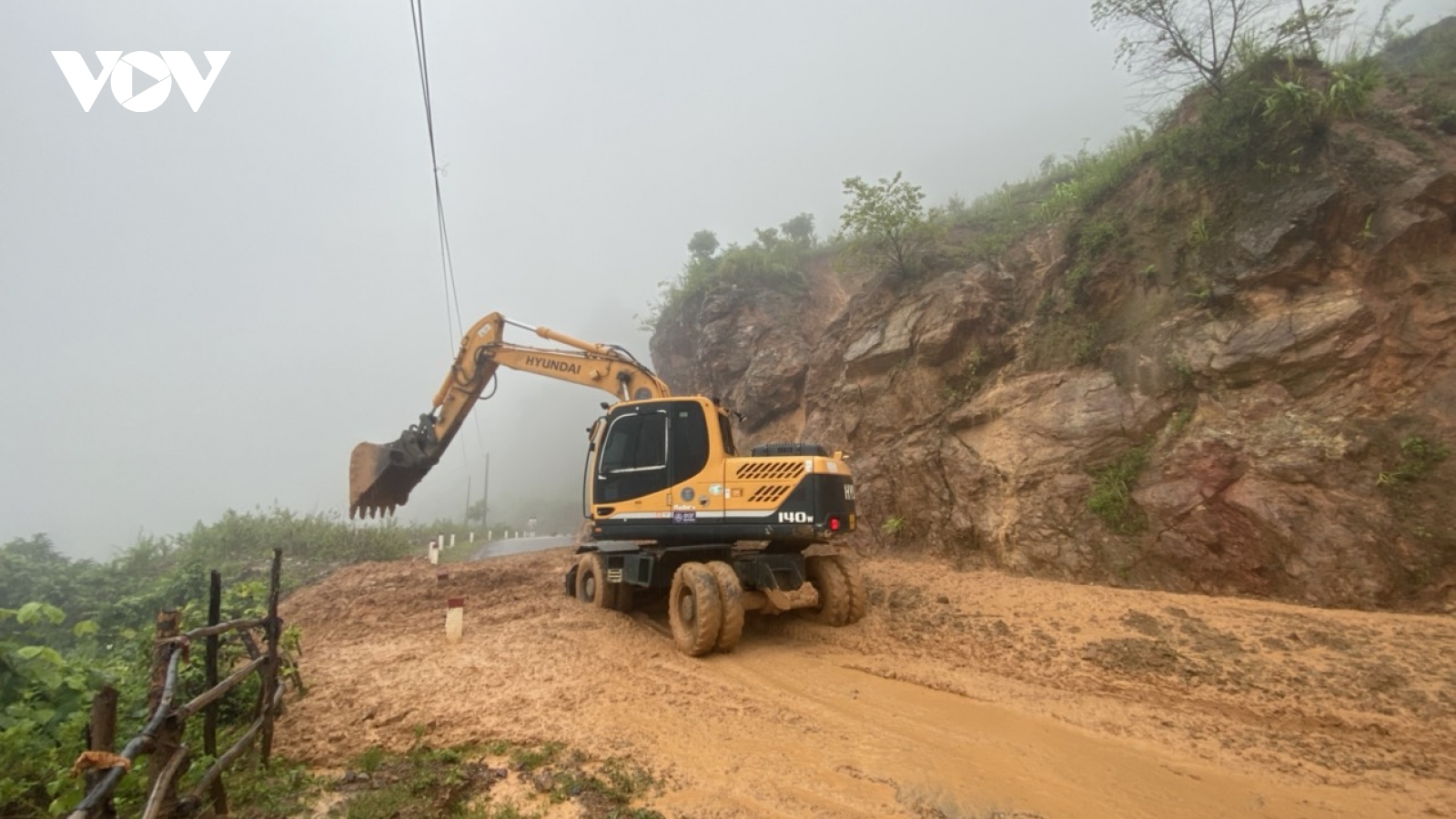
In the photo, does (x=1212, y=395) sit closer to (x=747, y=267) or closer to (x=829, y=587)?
(x=829, y=587)

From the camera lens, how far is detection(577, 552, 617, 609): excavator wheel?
9.80m

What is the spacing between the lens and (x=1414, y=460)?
6.82 metres

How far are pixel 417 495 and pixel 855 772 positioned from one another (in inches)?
4771

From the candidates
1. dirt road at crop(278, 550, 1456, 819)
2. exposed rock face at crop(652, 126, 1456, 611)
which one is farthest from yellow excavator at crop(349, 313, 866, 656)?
exposed rock face at crop(652, 126, 1456, 611)

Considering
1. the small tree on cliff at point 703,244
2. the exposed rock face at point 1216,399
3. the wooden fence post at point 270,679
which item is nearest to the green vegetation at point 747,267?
the small tree on cliff at point 703,244

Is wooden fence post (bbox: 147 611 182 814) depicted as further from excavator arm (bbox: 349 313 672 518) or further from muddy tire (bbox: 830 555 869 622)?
excavator arm (bbox: 349 313 672 518)

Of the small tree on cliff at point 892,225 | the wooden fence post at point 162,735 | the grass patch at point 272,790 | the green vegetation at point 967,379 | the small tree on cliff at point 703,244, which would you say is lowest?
the grass patch at point 272,790

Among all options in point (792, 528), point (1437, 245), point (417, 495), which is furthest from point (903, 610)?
point (417, 495)

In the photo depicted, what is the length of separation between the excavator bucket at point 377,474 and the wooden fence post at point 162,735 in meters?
9.87

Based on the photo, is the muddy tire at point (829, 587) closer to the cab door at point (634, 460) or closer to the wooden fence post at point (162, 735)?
the cab door at point (634, 460)

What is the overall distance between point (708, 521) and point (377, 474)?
7.70 metres

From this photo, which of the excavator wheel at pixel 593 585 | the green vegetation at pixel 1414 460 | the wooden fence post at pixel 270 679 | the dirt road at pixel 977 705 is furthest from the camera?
the excavator wheel at pixel 593 585

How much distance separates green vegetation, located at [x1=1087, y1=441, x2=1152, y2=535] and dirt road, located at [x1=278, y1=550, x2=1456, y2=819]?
1033 millimetres

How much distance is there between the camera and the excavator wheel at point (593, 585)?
9797 mm
